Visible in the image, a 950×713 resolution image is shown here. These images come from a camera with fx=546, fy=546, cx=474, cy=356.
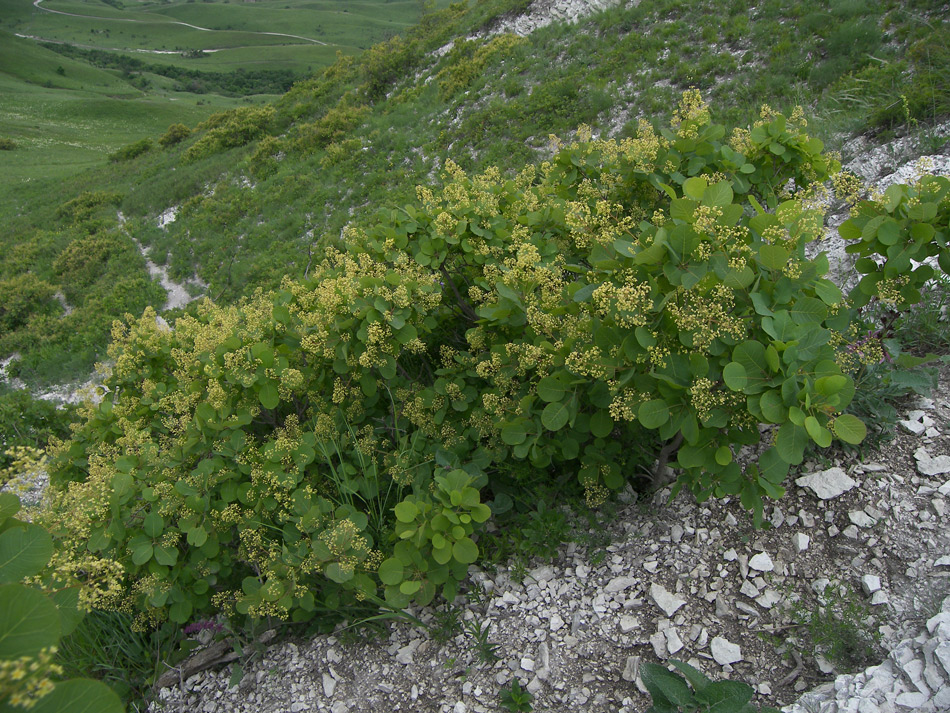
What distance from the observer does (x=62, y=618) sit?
2.49m

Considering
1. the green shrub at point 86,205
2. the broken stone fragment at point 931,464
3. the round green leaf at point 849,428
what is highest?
the round green leaf at point 849,428

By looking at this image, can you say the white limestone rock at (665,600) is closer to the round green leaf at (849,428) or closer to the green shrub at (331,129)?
the round green leaf at (849,428)

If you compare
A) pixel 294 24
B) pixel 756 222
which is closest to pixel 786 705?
pixel 756 222

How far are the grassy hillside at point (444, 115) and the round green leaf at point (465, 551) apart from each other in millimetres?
5959

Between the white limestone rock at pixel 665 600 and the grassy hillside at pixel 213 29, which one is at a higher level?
the grassy hillside at pixel 213 29

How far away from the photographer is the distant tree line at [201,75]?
87312 mm

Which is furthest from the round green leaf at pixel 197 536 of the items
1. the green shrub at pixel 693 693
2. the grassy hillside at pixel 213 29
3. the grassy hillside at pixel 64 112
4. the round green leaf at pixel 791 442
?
the grassy hillside at pixel 213 29

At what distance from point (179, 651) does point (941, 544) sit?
4563 millimetres

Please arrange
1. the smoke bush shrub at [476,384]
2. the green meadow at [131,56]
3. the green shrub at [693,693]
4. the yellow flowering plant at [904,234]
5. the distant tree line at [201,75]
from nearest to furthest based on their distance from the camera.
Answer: the green shrub at [693,693]
the smoke bush shrub at [476,384]
the yellow flowering plant at [904,234]
the green meadow at [131,56]
the distant tree line at [201,75]

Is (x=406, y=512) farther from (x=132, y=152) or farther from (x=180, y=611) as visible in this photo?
(x=132, y=152)

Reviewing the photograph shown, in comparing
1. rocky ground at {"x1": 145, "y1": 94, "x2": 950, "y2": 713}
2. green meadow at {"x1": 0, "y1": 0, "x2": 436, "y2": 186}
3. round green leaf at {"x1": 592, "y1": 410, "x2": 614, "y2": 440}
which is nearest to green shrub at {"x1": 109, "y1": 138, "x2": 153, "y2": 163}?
green meadow at {"x1": 0, "y1": 0, "x2": 436, "y2": 186}

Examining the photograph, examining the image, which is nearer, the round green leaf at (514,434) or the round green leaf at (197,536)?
the round green leaf at (514,434)

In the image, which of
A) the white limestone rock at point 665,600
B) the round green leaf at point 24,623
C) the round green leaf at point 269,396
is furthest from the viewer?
the round green leaf at point 269,396

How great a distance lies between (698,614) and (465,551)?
1.23 metres
